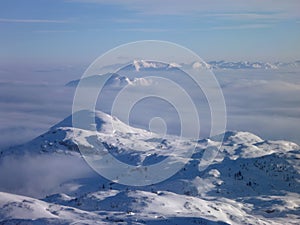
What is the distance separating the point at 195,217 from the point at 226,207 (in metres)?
35.5

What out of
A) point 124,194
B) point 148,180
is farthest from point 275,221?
point 148,180

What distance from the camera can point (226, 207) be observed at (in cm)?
12838

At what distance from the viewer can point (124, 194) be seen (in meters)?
123

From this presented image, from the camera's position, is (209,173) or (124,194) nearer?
(124,194)

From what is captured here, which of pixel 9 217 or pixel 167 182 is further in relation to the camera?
A: pixel 167 182

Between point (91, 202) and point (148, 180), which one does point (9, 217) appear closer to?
point (91, 202)

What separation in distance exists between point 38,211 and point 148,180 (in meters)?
96.1

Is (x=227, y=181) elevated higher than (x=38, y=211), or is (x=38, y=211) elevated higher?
(x=38, y=211)

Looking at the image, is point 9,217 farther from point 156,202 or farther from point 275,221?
point 275,221

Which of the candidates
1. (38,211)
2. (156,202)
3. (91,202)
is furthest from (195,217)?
(91,202)

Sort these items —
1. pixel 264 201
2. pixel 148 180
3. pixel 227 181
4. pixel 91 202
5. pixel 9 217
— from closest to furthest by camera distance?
pixel 9 217
pixel 91 202
pixel 264 201
pixel 227 181
pixel 148 180

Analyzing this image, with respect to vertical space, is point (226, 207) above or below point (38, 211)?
below

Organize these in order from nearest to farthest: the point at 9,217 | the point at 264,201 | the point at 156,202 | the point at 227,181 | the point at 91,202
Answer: the point at 9,217, the point at 156,202, the point at 91,202, the point at 264,201, the point at 227,181

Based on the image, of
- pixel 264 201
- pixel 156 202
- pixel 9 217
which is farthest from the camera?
pixel 264 201
